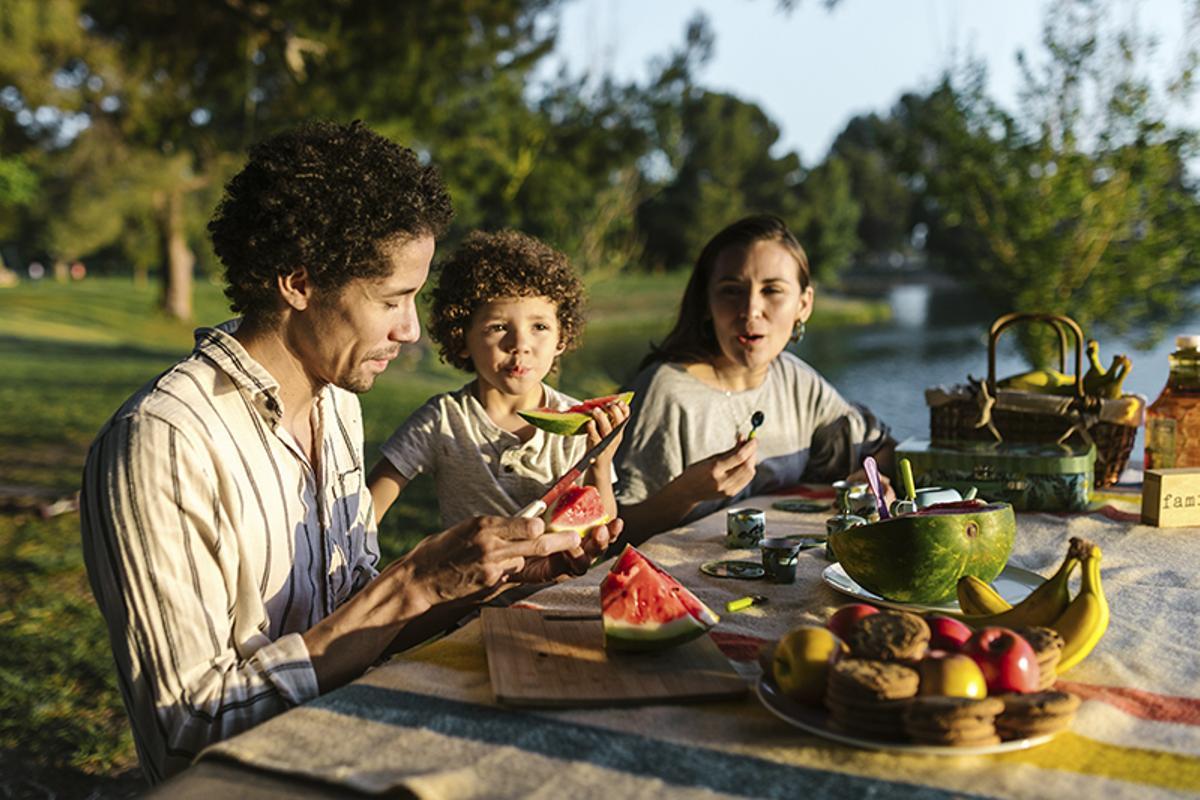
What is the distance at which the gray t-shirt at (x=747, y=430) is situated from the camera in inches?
158

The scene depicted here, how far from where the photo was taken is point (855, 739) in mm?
1448

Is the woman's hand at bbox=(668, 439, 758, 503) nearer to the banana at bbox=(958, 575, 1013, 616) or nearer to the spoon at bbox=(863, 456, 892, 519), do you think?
the spoon at bbox=(863, 456, 892, 519)

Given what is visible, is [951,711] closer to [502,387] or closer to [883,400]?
[502,387]

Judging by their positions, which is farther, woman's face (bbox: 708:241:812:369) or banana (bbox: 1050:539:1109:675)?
woman's face (bbox: 708:241:812:369)

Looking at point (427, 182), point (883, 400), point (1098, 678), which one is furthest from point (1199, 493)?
point (883, 400)

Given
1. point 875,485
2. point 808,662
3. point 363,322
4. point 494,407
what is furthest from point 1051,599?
point 494,407

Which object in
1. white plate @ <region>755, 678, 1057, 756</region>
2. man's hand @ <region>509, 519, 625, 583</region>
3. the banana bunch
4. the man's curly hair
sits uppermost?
the man's curly hair

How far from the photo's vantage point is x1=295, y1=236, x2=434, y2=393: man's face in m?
2.30

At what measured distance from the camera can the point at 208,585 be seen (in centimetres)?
194

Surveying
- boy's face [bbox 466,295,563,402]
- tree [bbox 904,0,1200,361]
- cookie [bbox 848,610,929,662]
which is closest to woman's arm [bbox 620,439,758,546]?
boy's face [bbox 466,295,563,402]

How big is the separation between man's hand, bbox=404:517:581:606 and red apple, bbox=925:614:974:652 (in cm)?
73

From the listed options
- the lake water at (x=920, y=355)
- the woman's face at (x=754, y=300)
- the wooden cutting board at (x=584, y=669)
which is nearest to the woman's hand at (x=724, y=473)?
the woman's face at (x=754, y=300)

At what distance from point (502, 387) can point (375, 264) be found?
1.12m

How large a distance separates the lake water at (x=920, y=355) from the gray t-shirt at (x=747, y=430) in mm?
1372
